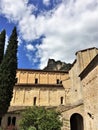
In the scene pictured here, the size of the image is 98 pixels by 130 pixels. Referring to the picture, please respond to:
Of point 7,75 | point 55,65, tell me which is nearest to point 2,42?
point 7,75

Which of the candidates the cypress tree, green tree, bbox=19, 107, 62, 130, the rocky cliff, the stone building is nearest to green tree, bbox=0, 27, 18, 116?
the cypress tree

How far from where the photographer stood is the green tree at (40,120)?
19200mm

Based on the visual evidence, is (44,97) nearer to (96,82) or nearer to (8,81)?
(8,81)

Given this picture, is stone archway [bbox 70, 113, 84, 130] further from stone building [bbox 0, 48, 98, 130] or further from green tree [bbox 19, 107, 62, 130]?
green tree [bbox 19, 107, 62, 130]

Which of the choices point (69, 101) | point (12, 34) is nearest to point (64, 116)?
point (69, 101)

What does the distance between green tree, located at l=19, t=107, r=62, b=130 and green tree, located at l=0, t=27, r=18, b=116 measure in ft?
9.46

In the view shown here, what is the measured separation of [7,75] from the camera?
22.0 meters

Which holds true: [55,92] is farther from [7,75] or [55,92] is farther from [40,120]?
[40,120]

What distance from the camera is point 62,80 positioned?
1464 inches

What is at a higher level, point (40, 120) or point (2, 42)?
point (2, 42)

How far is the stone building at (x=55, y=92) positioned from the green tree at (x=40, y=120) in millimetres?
3735

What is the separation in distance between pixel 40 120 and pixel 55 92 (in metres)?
15.8

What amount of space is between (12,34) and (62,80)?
16.2 meters

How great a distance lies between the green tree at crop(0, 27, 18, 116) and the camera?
2130 cm
